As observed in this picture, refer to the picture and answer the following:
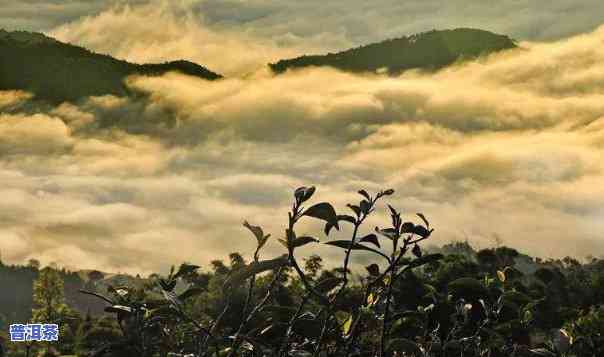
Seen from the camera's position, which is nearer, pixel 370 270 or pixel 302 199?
pixel 302 199

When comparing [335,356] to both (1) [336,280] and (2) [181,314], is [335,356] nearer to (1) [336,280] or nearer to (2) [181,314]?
(1) [336,280]

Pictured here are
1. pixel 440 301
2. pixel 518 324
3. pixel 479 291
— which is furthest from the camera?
pixel 479 291

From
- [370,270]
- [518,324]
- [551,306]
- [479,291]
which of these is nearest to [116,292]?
[370,270]

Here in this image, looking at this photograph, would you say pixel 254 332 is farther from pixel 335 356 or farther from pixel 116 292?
pixel 116 292

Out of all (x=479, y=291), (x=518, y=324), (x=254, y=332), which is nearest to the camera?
(x=254, y=332)

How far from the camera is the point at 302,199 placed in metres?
2.54

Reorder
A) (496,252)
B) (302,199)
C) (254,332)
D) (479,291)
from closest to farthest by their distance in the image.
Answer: (302,199) < (254,332) < (479,291) < (496,252)

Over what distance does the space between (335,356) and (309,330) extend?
0.39 ft

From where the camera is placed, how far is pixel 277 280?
8.54ft

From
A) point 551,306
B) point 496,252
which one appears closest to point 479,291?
point 551,306

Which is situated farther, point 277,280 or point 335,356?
point 335,356

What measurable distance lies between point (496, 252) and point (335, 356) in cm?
10729

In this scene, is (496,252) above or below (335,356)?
below

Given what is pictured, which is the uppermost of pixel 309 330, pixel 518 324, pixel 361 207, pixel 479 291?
pixel 361 207
